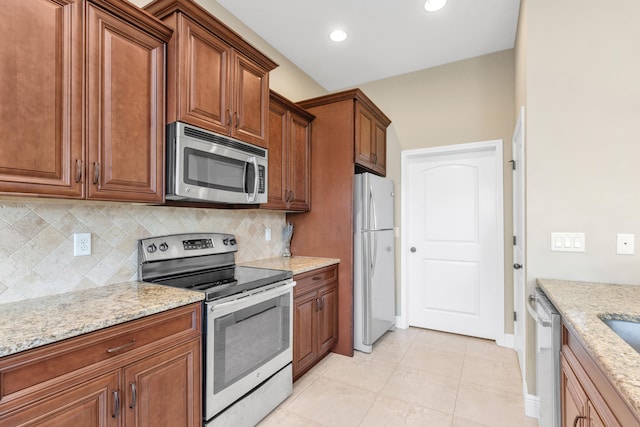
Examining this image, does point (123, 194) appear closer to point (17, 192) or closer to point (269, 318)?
point (17, 192)

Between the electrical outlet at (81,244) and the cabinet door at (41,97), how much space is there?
1.35 ft

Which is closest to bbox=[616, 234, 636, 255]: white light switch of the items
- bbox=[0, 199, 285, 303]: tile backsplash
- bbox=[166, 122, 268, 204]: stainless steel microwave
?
bbox=[166, 122, 268, 204]: stainless steel microwave

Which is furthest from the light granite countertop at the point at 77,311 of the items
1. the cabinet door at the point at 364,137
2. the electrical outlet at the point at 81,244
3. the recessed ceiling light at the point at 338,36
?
the recessed ceiling light at the point at 338,36

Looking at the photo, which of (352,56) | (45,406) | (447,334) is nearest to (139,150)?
(45,406)

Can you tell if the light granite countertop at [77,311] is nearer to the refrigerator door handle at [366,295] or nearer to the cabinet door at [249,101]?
the cabinet door at [249,101]

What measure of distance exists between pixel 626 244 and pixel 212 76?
2.61 m

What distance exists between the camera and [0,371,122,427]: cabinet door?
3.45 feet

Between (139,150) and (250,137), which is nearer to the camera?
(139,150)

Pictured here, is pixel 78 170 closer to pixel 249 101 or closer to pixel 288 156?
pixel 249 101

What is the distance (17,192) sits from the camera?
1233 mm

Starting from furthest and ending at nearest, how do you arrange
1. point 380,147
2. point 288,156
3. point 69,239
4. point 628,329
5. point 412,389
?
point 380,147
point 288,156
point 412,389
point 69,239
point 628,329

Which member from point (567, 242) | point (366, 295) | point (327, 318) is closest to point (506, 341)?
point (366, 295)

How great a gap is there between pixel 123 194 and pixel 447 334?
340cm

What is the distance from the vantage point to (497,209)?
326cm
